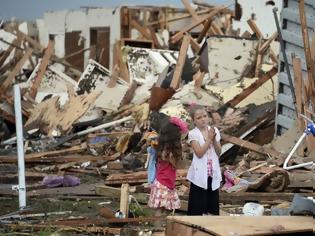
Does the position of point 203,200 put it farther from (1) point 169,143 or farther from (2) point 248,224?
(2) point 248,224

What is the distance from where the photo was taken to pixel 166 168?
9469mm

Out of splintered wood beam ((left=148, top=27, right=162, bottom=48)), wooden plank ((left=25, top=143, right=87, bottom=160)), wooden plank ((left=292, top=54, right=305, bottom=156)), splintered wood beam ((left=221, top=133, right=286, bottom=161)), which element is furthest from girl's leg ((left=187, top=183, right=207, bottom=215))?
splintered wood beam ((left=148, top=27, right=162, bottom=48))

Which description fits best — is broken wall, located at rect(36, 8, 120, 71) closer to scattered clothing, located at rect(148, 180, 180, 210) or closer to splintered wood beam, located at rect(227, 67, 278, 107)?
splintered wood beam, located at rect(227, 67, 278, 107)

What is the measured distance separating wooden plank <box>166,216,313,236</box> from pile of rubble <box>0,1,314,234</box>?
2474mm

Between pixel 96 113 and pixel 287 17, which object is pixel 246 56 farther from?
pixel 287 17

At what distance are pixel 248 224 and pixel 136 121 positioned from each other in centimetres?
1202

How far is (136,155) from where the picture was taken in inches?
632

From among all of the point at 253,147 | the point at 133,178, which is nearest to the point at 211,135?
the point at 133,178

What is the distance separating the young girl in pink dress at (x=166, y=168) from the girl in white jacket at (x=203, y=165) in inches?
15.6

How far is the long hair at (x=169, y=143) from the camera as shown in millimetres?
9305

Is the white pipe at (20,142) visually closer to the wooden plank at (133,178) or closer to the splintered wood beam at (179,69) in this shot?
the wooden plank at (133,178)

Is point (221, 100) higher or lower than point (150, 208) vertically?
higher

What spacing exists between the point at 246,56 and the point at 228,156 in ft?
21.2

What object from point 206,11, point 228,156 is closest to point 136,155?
point 228,156
